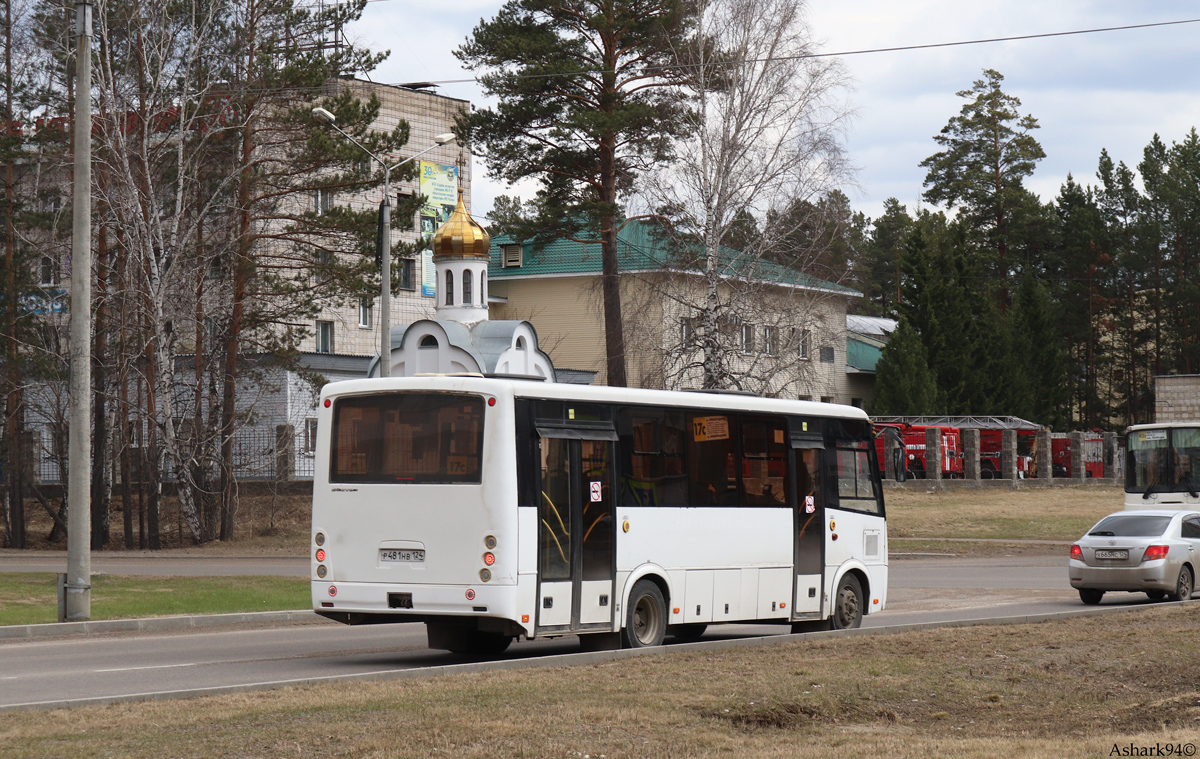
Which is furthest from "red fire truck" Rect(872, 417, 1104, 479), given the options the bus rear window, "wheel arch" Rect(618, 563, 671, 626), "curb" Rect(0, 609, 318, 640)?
the bus rear window

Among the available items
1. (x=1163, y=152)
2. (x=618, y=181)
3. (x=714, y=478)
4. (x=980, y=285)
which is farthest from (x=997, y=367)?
(x=714, y=478)

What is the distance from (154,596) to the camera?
2223 centimetres

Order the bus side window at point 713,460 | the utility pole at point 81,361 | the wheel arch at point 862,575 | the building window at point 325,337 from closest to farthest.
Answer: the bus side window at point 713,460, the wheel arch at point 862,575, the utility pole at point 81,361, the building window at point 325,337

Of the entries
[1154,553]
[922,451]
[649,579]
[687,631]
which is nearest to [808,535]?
[687,631]

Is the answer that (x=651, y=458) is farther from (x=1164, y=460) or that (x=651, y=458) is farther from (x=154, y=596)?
(x=1164, y=460)

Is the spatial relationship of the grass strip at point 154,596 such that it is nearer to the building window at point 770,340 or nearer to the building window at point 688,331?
the building window at point 688,331

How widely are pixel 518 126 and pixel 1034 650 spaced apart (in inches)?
1291

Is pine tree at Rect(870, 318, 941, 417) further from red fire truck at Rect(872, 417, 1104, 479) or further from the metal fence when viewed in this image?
the metal fence

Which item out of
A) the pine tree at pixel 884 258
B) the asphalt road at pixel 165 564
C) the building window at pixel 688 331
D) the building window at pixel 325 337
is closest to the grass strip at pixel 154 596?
the asphalt road at pixel 165 564

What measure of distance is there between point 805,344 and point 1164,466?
1003 cm

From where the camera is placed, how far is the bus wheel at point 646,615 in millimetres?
14570

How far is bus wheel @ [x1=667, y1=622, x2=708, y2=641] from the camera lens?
648 inches

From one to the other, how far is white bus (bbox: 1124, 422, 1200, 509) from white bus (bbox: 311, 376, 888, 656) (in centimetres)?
1909

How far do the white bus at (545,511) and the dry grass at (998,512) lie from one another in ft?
76.5
